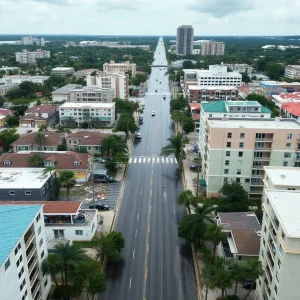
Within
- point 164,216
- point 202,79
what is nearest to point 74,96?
point 202,79

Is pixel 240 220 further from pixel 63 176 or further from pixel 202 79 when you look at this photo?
pixel 202 79

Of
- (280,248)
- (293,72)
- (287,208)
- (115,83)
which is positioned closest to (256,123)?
(287,208)

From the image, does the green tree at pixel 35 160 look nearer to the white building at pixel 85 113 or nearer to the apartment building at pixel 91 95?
the white building at pixel 85 113

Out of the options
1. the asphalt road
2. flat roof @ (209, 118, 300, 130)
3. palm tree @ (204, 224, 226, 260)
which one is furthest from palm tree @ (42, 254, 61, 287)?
flat roof @ (209, 118, 300, 130)

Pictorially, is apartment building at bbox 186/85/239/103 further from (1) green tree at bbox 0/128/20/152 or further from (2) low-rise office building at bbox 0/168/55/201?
(2) low-rise office building at bbox 0/168/55/201

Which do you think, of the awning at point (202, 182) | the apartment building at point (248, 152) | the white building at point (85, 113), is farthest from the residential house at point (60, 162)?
the white building at point (85, 113)
